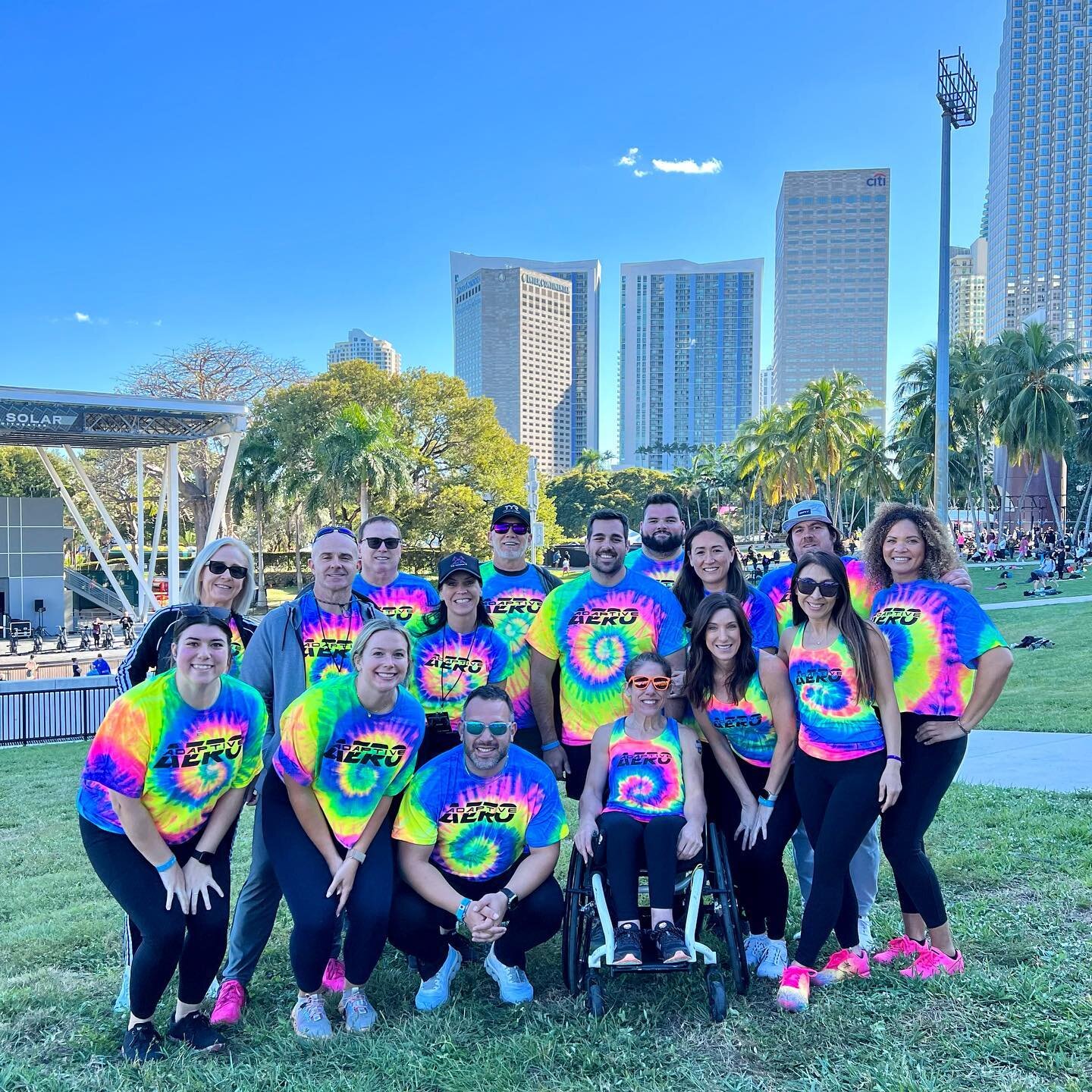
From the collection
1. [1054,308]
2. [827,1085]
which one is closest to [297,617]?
[827,1085]

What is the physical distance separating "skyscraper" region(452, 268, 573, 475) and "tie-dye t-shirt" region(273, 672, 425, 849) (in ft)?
507

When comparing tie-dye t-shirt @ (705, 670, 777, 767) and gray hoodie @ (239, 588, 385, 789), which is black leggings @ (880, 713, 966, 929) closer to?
tie-dye t-shirt @ (705, 670, 777, 767)

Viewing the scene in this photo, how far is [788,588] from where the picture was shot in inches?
162

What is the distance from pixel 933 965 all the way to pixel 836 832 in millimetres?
724

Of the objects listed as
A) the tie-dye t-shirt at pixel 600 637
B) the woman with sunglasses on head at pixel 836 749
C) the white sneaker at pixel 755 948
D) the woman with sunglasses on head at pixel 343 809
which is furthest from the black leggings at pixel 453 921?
the woman with sunglasses on head at pixel 836 749

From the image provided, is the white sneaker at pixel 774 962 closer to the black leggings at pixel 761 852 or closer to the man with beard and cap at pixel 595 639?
the black leggings at pixel 761 852

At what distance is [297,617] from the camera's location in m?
3.68

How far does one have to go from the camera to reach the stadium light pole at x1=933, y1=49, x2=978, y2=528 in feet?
47.3

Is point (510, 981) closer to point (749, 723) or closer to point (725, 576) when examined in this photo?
point (749, 723)

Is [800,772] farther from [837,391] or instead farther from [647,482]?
[647,482]

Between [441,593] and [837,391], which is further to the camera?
[837,391]

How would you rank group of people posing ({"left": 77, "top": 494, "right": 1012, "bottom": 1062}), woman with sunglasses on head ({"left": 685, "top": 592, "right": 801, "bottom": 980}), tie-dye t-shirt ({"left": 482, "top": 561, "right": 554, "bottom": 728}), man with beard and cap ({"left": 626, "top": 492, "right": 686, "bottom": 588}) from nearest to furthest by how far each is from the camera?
1. group of people posing ({"left": 77, "top": 494, "right": 1012, "bottom": 1062})
2. woman with sunglasses on head ({"left": 685, "top": 592, "right": 801, "bottom": 980})
3. tie-dye t-shirt ({"left": 482, "top": 561, "right": 554, "bottom": 728})
4. man with beard and cap ({"left": 626, "top": 492, "right": 686, "bottom": 588})

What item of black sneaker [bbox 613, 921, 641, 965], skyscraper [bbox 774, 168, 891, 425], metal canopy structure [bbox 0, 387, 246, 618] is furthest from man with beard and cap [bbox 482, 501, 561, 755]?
skyscraper [bbox 774, 168, 891, 425]

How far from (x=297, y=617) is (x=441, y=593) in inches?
25.1
